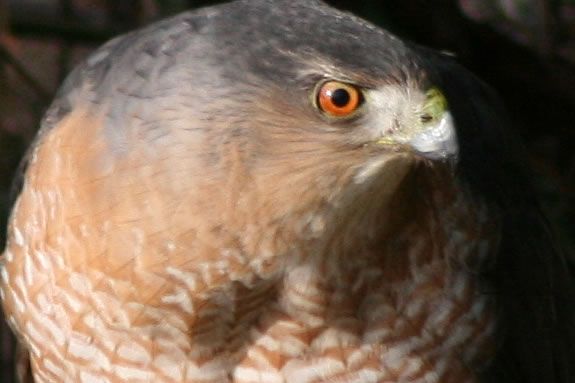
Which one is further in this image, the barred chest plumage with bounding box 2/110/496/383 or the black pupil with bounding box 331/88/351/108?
the barred chest plumage with bounding box 2/110/496/383

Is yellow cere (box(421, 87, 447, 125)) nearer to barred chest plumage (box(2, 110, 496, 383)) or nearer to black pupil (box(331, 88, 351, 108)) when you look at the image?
black pupil (box(331, 88, 351, 108))

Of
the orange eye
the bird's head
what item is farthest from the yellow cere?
the orange eye

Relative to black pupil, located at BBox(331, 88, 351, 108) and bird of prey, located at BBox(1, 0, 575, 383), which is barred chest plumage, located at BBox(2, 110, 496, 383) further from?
black pupil, located at BBox(331, 88, 351, 108)

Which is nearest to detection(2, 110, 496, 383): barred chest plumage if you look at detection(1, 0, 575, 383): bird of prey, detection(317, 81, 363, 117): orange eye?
detection(1, 0, 575, 383): bird of prey

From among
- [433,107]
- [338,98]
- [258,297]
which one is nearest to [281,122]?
[338,98]

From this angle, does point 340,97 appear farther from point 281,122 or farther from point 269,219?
point 269,219

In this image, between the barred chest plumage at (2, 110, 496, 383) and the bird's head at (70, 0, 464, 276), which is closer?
the bird's head at (70, 0, 464, 276)

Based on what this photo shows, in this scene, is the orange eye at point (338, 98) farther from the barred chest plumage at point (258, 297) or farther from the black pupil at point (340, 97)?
the barred chest plumage at point (258, 297)

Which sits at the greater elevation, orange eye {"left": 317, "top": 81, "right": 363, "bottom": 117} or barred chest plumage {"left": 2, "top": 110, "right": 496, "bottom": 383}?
orange eye {"left": 317, "top": 81, "right": 363, "bottom": 117}
